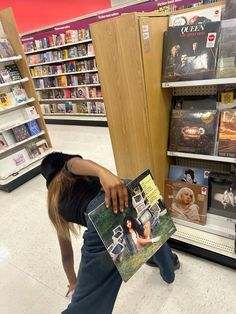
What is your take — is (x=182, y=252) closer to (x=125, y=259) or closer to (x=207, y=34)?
(x=125, y=259)

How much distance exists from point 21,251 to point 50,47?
4.87m

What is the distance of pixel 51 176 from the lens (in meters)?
1.29

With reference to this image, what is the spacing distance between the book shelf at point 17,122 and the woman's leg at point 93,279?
101 inches

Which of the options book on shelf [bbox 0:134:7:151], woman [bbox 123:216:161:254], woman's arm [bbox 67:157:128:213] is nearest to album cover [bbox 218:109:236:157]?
woman [bbox 123:216:161:254]

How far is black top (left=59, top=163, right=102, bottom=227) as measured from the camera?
1.23 metres

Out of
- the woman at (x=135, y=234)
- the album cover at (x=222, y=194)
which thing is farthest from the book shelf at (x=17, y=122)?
the woman at (x=135, y=234)

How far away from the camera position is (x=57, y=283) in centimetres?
189

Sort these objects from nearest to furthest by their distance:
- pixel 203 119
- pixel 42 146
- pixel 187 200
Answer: pixel 203 119 < pixel 187 200 < pixel 42 146

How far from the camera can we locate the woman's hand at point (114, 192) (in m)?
0.99

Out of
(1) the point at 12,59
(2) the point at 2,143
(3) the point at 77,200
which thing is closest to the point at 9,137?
(2) the point at 2,143

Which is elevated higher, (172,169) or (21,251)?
(172,169)

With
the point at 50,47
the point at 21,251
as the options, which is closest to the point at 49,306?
the point at 21,251

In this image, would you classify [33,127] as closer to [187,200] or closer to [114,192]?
[187,200]

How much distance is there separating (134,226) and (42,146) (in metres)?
3.09
